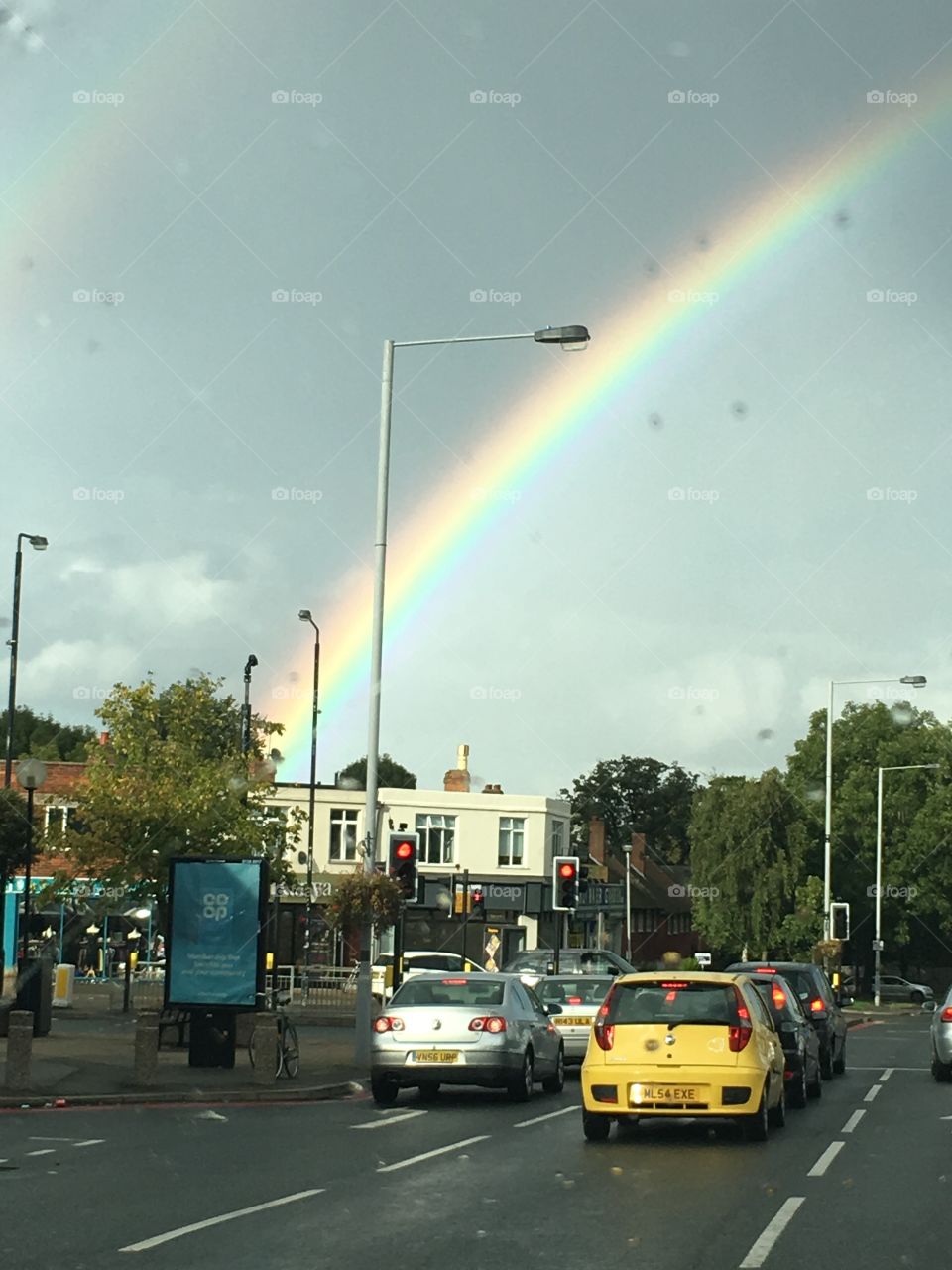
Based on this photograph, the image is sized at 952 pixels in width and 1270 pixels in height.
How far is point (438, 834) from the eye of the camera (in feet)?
267

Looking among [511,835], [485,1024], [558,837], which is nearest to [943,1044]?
[485,1024]

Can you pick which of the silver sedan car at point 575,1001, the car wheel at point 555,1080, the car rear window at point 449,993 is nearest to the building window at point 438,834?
the silver sedan car at point 575,1001

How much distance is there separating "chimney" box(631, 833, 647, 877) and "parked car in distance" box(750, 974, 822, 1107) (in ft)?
273

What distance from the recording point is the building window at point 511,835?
81500 millimetres

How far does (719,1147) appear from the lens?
15773mm

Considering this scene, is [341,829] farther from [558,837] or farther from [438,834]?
[558,837]

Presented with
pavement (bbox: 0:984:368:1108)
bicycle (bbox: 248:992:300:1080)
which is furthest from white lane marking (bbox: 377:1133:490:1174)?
bicycle (bbox: 248:992:300:1080)

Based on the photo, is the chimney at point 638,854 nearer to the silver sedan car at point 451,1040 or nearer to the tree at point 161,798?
the tree at point 161,798

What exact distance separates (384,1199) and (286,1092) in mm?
9144

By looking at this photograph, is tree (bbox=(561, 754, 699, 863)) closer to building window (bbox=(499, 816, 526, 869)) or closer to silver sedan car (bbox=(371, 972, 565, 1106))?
building window (bbox=(499, 816, 526, 869))

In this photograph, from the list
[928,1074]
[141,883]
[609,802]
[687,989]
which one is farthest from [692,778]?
[687,989]

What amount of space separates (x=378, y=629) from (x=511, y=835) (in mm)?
56523

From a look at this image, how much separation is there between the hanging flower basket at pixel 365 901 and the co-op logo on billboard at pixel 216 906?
2.10m

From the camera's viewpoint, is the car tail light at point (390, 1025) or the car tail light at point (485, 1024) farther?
the car tail light at point (485, 1024)
